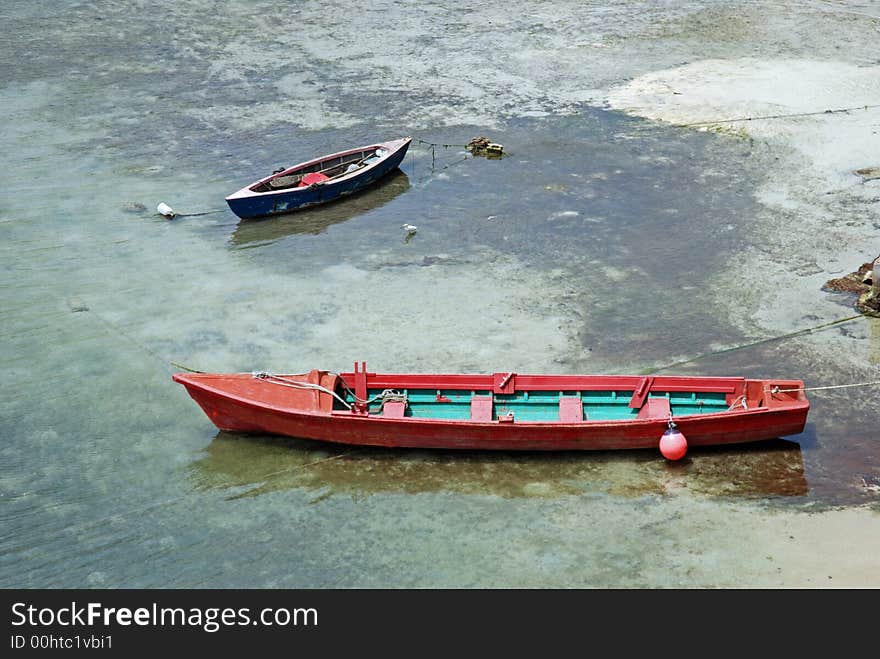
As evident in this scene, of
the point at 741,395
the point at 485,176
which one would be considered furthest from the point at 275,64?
the point at 741,395

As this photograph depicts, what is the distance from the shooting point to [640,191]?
21906mm

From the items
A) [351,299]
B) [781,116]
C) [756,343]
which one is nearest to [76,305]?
[351,299]

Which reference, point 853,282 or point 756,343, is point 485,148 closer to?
point 853,282

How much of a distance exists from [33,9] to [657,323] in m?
27.9

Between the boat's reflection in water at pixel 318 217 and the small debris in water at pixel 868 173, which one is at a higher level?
the small debris in water at pixel 868 173

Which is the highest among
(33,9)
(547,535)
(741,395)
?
(33,9)

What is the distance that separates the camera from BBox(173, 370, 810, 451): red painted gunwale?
13.4 meters

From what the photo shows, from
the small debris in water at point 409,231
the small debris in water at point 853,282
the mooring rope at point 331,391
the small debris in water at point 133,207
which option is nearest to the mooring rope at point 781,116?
the small debris in water at point 853,282

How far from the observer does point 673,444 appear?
13258mm

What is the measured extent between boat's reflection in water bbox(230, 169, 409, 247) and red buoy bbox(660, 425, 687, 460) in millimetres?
10325

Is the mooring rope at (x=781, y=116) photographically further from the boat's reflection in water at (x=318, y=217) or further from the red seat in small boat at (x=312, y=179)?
the red seat in small boat at (x=312, y=179)

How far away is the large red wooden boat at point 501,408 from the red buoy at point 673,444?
0.11 metres

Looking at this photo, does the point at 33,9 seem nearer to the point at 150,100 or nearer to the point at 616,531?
the point at 150,100

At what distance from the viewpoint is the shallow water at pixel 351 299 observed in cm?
1251
